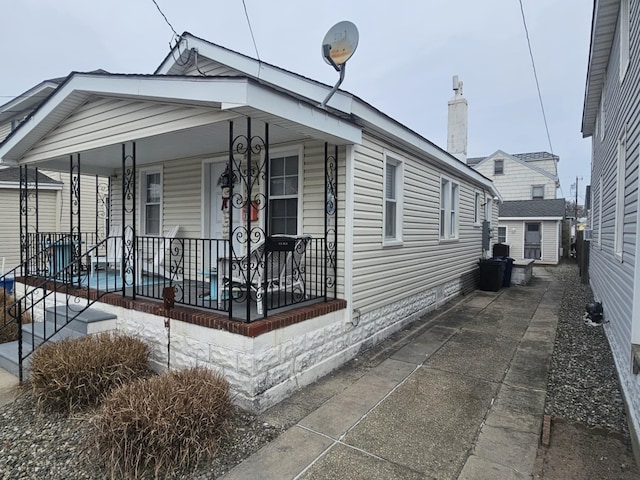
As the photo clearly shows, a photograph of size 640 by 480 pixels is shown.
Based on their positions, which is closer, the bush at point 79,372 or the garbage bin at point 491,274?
the bush at point 79,372

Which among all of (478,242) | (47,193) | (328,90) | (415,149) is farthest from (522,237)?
(47,193)

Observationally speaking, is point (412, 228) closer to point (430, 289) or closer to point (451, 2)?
point (430, 289)

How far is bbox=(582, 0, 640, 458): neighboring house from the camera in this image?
338cm

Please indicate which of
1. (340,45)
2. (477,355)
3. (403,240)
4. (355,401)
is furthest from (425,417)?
(340,45)

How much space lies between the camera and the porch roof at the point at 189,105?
3.46 meters

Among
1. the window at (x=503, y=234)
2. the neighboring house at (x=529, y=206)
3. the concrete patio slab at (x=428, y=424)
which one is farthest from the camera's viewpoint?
the window at (x=503, y=234)

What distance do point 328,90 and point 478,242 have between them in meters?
8.43

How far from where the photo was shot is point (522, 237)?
20406mm

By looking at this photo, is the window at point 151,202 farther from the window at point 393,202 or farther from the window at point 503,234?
the window at point 503,234

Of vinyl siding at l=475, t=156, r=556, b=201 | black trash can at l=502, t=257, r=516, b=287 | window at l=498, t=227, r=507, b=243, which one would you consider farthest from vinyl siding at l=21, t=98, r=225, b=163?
vinyl siding at l=475, t=156, r=556, b=201

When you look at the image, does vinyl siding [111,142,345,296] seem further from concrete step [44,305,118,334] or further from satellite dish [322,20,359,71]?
concrete step [44,305,118,334]

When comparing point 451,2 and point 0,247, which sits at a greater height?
point 451,2

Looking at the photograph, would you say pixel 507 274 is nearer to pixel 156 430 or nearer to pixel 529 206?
pixel 529 206

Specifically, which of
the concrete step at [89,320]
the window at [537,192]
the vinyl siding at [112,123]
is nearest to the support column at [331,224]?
the vinyl siding at [112,123]
